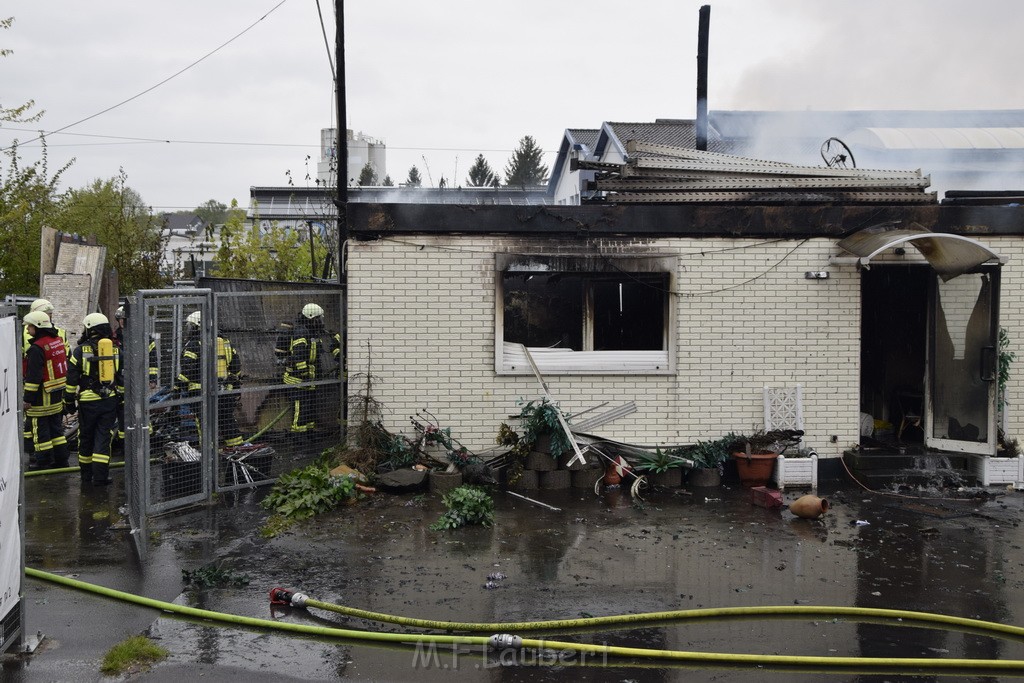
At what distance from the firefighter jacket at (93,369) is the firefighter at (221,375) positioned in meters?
1.22

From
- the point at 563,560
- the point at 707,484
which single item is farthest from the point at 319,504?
the point at 707,484

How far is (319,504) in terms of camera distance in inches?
361

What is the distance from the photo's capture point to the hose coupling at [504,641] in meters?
5.54

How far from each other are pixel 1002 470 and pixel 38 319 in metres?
12.0

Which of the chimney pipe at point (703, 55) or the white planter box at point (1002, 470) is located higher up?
the chimney pipe at point (703, 55)

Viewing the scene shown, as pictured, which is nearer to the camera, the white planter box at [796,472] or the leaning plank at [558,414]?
the leaning plank at [558,414]

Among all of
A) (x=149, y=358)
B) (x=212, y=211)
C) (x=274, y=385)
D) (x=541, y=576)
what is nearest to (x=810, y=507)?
(x=541, y=576)

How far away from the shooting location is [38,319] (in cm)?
1105

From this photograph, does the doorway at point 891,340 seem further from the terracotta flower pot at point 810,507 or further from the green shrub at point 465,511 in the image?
the green shrub at point 465,511

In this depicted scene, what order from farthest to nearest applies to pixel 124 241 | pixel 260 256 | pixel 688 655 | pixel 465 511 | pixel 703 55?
pixel 124 241 < pixel 260 256 < pixel 703 55 < pixel 465 511 < pixel 688 655

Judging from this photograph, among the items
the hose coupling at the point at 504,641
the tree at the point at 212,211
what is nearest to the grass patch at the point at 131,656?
the hose coupling at the point at 504,641

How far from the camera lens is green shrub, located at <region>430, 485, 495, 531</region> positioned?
8.59 metres

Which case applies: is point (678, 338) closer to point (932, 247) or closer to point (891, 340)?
point (932, 247)

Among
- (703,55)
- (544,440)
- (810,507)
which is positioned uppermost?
(703,55)
